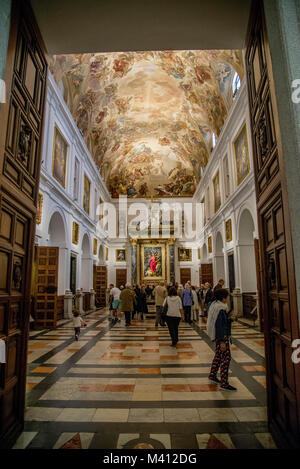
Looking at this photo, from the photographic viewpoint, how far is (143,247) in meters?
26.2

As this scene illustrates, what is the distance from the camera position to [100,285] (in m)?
19.2

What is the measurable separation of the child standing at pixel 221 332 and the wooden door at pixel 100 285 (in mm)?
15092

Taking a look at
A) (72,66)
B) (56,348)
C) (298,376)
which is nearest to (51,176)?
(72,66)

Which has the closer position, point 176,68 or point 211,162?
point 176,68

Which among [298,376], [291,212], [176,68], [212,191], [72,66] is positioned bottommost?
[298,376]

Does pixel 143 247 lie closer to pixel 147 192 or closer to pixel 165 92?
pixel 147 192

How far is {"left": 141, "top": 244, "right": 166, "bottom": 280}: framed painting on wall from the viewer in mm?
25703

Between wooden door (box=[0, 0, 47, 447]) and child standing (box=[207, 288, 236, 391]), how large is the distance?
2.58m

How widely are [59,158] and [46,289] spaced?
565cm

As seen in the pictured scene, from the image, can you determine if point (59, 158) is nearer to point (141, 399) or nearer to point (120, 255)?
point (141, 399)

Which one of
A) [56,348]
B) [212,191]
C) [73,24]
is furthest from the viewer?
[212,191]

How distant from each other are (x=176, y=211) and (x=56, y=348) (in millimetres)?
21047

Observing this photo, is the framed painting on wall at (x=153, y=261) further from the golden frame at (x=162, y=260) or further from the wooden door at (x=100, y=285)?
the wooden door at (x=100, y=285)

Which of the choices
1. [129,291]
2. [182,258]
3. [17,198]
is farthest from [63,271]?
[182,258]
